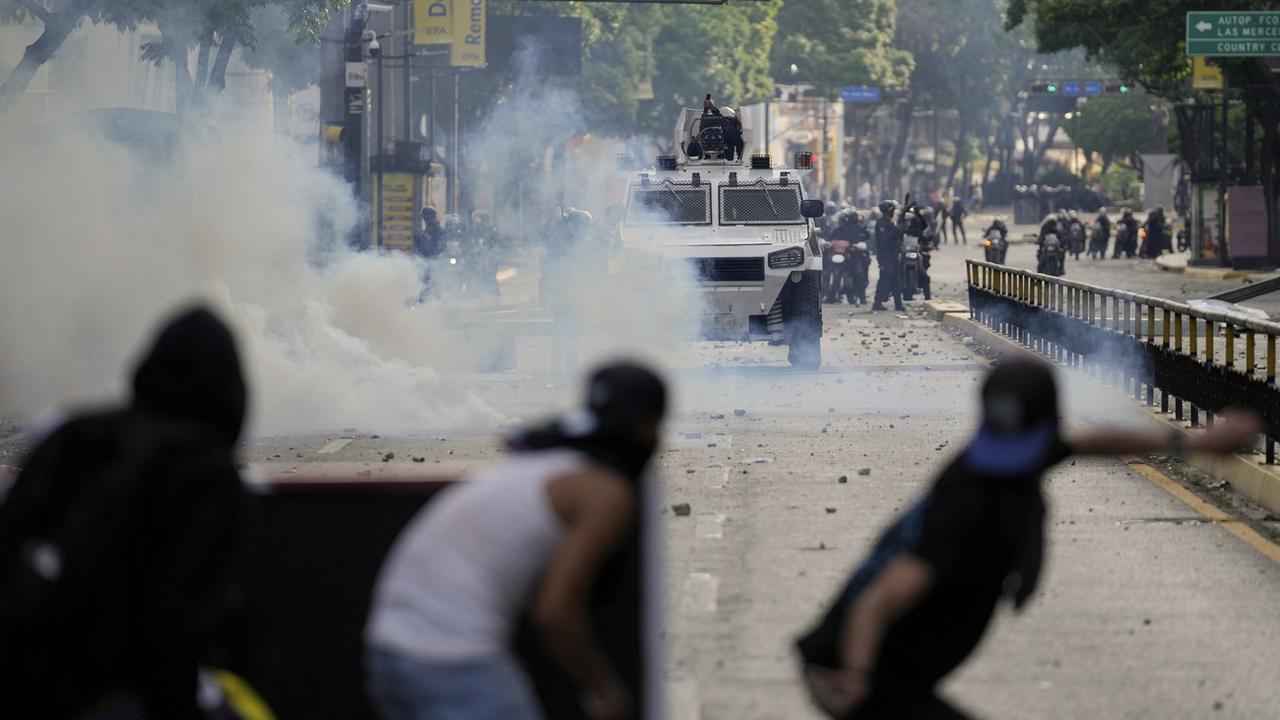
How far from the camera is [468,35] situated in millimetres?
50531

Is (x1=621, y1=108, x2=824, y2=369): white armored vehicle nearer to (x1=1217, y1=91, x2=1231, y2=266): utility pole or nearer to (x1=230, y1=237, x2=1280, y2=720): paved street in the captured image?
(x1=230, y1=237, x2=1280, y2=720): paved street

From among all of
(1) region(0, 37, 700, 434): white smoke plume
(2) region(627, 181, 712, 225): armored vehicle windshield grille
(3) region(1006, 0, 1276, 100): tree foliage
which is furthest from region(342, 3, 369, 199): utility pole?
(3) region(1006, 0, 1276, 100): tree foliage

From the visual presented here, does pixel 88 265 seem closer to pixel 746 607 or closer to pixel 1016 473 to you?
pixel 746 607

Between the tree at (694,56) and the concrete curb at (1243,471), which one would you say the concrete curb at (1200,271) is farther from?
the tree at (694,56)

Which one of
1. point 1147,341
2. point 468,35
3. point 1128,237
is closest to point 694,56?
point 1128,237

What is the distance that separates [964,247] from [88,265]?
54.1m

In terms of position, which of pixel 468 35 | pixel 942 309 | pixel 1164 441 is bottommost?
pixel 942 309

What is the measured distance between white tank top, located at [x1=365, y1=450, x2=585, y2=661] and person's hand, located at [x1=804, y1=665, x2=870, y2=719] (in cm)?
78

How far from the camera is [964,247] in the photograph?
73.2m

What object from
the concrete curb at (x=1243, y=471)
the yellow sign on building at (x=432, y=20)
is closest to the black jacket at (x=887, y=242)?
the yellow sign on building at (x=432, y=20)

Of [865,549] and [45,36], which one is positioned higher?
[45,36]

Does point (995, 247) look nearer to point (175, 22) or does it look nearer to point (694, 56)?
point (175, 22)

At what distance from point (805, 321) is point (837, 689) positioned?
1816 centimetres

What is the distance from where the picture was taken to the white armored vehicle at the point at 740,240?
2295 centimetres
